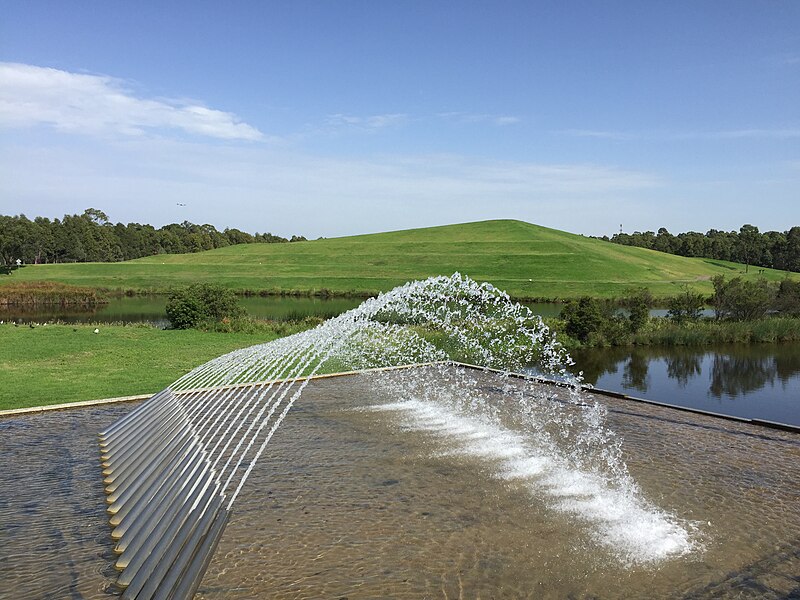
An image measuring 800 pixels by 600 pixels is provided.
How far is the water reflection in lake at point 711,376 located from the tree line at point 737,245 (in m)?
73.5

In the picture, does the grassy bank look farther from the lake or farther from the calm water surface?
the lake

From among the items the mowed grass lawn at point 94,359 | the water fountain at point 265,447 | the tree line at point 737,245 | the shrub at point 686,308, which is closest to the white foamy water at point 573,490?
the water fountain at point 265,447

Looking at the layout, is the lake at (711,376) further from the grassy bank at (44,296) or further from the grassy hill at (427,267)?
the grassy hill at (427,267)

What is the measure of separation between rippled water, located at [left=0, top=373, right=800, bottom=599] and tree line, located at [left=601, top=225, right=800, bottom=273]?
94638mm

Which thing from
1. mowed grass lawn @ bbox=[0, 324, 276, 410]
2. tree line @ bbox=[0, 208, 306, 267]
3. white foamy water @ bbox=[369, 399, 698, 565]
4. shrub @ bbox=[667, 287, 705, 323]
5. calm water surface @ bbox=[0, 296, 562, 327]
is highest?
tree line @ bbox=[0, 208, 306, 267]

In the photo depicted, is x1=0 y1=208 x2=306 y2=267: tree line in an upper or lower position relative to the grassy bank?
upper

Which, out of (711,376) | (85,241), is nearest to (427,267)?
(711,376)

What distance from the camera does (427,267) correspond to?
73688mm

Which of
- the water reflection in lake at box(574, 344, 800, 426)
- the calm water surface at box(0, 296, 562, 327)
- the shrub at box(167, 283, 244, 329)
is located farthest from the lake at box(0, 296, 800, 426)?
the shrub at box(167, 283, 244, 329)

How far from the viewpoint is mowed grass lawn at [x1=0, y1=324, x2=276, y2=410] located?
561 inches

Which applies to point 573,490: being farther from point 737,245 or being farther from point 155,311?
Result: point 737,245

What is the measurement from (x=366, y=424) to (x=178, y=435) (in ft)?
10.8

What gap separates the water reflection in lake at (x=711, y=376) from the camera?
17969 mm

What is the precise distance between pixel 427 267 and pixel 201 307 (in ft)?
154
